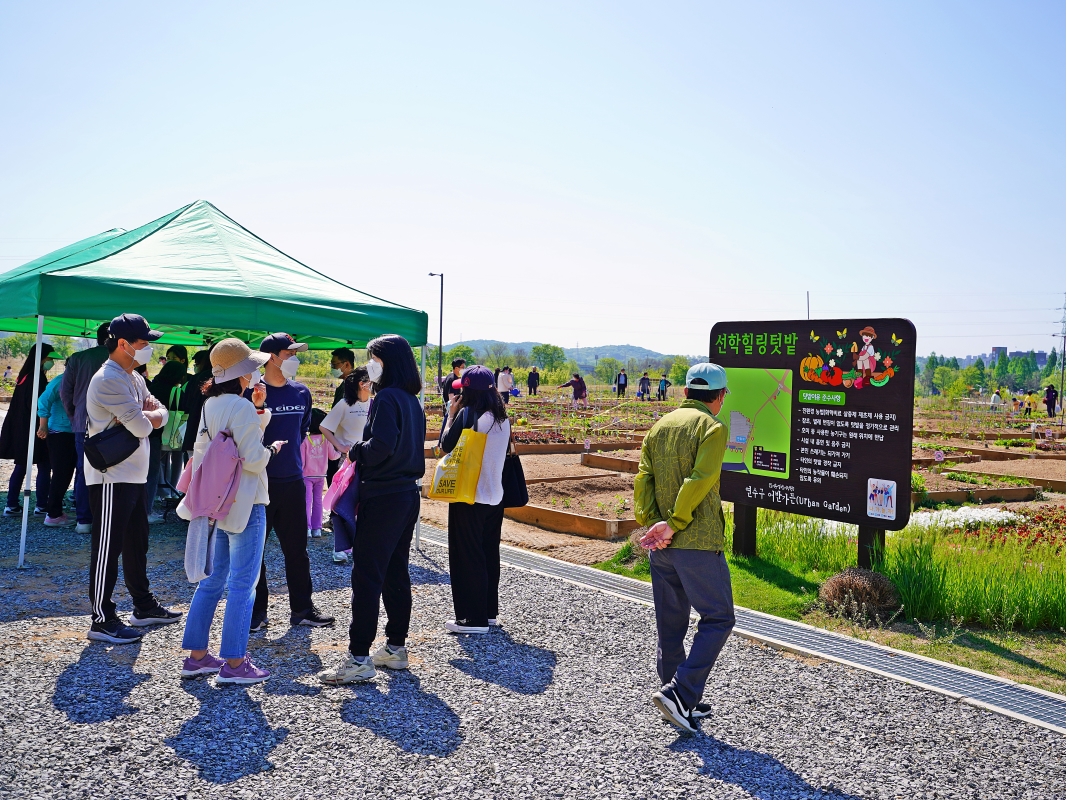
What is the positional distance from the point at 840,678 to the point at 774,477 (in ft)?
8.81

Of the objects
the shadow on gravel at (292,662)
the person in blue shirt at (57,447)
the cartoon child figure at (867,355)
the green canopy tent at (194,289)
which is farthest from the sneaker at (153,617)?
the cartoon child figure at (867,355)

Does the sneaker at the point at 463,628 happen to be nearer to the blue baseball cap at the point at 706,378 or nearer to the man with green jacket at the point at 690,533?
the man with green jacket at the point at 690,533

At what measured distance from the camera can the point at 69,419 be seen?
8352mm

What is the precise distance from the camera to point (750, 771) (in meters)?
3.73

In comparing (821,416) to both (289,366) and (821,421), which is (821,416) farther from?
(289,366)

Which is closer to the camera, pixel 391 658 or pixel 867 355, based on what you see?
pixel 391 658

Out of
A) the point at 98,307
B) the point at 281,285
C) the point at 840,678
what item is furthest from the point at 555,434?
the point at 840,678

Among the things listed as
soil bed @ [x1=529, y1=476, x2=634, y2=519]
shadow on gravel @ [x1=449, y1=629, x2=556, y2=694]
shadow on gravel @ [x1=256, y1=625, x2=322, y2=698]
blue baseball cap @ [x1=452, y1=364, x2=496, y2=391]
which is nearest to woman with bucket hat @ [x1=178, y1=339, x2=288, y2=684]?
shadow on gravel @ [x1=256, y1=625, x2=322, y2=698]

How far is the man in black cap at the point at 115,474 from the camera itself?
196 inches

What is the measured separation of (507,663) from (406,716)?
3.20 ft

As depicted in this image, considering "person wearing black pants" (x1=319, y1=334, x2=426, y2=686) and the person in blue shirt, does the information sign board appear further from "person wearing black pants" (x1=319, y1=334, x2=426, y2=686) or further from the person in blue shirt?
the person in blue shirt

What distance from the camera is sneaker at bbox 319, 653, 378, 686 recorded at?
4.55 m

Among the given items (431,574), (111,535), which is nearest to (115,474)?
(111,535)

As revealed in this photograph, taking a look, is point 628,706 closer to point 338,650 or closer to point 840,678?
point 840,678
